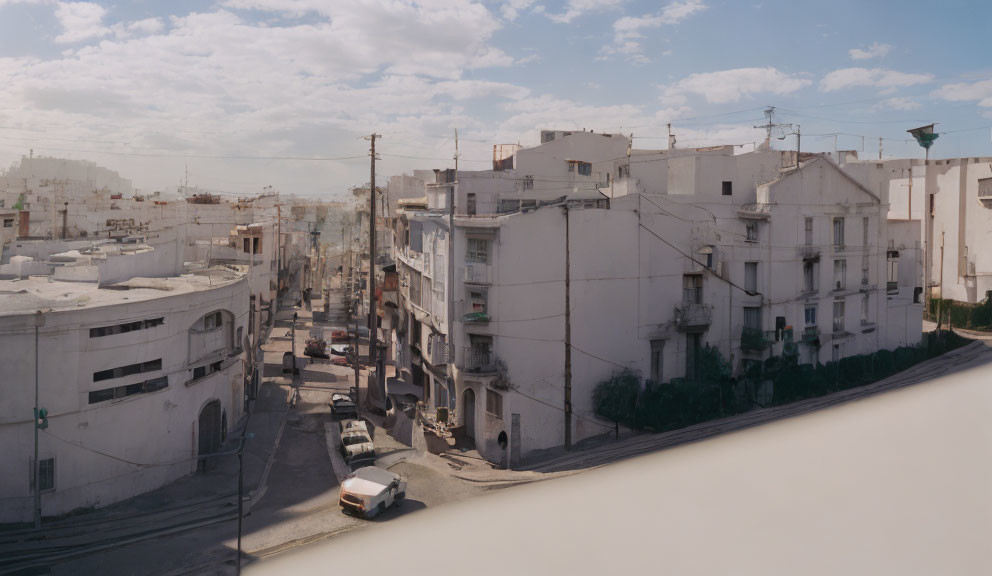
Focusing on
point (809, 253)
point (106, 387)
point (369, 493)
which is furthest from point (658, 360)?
point (106, 387)

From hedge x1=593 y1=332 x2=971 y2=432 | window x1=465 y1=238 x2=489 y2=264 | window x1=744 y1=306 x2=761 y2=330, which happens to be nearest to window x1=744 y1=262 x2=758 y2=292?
window x1=744 y1=306 x2=761 y2=330

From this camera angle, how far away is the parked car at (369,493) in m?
9.04

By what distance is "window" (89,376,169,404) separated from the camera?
9781mm

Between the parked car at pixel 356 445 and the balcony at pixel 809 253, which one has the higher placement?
the balcony at pixel 809 253

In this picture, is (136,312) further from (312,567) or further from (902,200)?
(902,200)

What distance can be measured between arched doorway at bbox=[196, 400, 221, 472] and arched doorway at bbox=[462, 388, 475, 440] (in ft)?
13.8

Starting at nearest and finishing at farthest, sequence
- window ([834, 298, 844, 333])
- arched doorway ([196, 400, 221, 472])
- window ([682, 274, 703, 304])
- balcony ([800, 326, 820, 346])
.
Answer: arched doorway ([196, 400, 221, 472]) → window ([682, 274, 703, 304]) → balcony ([800, 326, 820, 346]) → window ([834, 298, 844, 333])

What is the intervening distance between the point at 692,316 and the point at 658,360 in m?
1.04

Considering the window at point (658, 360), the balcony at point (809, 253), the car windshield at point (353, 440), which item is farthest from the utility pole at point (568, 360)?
the balcony at point (809, 253)

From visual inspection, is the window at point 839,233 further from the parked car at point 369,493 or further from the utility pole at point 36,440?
the utility pole at point 36,440

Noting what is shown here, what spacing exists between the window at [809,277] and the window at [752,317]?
1.36 m

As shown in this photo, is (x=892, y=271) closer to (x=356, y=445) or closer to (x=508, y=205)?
(x=508, y=205)

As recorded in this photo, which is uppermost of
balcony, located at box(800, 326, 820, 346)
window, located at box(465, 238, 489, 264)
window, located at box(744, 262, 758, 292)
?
window, located at box(465, 238, 489, 264)

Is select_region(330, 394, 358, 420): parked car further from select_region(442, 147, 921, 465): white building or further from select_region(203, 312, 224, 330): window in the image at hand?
select_region(203, 312, 224, 330): window
